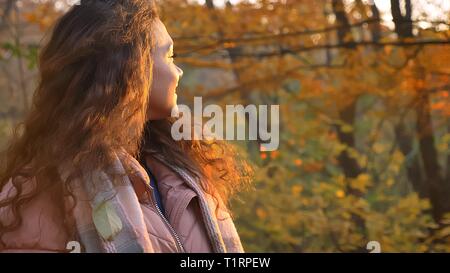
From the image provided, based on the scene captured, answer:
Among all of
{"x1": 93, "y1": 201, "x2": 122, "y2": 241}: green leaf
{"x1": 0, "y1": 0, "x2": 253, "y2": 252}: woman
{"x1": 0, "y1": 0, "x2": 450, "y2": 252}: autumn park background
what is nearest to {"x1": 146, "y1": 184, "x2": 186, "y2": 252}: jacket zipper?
{"x1": 0, "y1": 0, "x2": 253, "y2": 252}: woman

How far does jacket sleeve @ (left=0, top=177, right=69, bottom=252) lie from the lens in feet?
5.79

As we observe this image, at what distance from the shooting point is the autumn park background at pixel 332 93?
5234 mm

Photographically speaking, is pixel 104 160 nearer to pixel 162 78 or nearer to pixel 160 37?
pixel 162 78

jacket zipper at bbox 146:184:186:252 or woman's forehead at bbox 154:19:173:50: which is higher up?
woman's forehead at bbox 154:19:173:50

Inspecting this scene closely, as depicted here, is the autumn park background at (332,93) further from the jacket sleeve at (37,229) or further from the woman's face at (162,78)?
the jacket sleeve at (37,229)

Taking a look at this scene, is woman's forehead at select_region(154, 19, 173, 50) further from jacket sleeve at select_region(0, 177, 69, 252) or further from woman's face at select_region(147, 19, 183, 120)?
jacket sleeve at select_region(0, 177, 69, 252)

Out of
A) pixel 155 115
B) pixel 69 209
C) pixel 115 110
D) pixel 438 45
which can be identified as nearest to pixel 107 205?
pixel 69 209

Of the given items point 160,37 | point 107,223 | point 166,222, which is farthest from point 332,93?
point 107,223

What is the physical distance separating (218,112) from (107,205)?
439cm

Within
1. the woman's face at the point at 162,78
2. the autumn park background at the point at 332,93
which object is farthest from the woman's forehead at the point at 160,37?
the autumn park background at the point at 332,93

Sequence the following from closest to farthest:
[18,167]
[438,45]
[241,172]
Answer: [18,167]
[241,172]
[438,45]

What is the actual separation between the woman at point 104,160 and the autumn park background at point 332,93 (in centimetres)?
302

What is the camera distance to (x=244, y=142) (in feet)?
23.7
